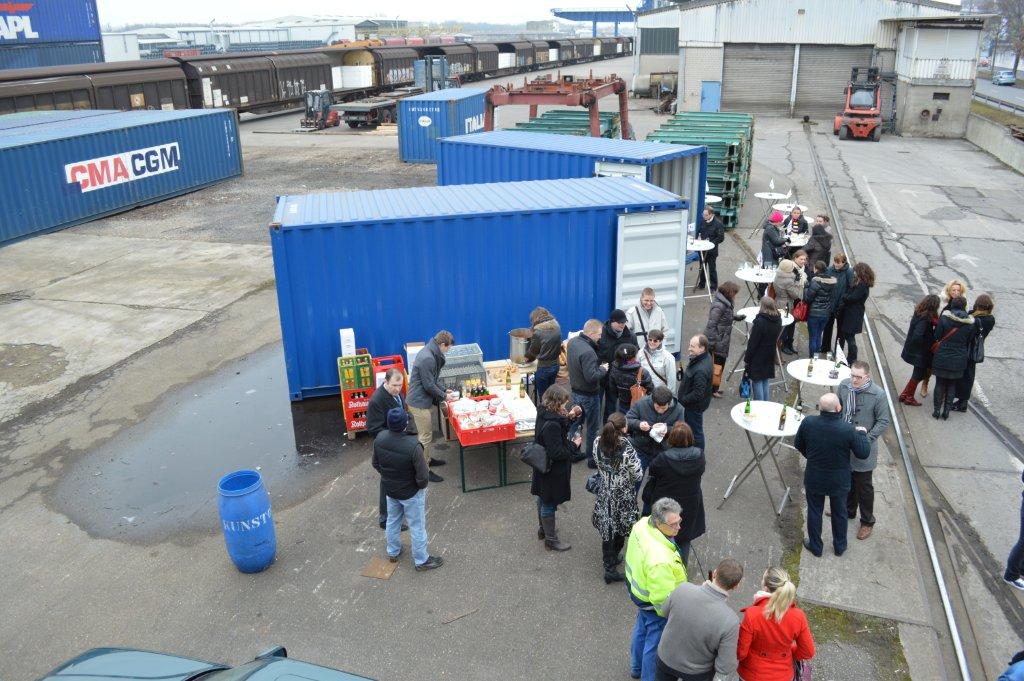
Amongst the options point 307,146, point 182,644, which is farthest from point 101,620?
point 307,146

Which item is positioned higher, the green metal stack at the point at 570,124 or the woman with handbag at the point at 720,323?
the green metal stack at the point at 570,124

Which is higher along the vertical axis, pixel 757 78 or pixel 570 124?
pixel 757 78

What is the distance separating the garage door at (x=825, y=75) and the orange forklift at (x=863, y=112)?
399 cm

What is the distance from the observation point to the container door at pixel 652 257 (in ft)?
37.4

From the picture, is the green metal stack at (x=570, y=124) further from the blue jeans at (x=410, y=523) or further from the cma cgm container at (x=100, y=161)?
the blue jeans at (x=410, y=523)

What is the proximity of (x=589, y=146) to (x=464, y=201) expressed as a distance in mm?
5443

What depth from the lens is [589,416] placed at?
9.09 m

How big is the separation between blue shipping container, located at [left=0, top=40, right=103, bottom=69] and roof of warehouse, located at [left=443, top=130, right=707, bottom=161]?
3460cm

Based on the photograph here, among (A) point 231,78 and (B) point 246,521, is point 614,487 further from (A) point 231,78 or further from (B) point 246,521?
(A) point 231,78

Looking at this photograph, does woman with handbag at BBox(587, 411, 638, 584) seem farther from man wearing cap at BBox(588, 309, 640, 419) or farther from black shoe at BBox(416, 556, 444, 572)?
man wearing cap at BBox(588, 309, 640, 419)

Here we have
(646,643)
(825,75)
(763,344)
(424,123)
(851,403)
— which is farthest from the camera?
(825,75)

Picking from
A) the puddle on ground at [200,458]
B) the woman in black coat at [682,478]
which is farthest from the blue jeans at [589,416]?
the puddle on ground at [200,458]

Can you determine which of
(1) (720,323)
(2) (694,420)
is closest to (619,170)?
(1) (720,323)

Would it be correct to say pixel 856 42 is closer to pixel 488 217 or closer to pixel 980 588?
pixel 488 217
